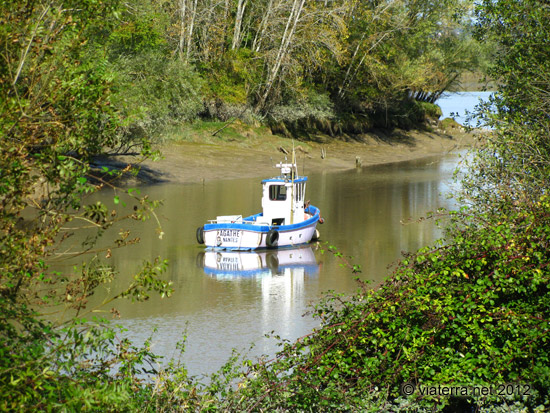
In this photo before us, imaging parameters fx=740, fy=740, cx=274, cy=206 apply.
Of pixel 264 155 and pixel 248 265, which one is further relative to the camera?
pixel 264 155

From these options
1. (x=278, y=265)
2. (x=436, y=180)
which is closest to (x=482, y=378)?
(x=278, y=265)

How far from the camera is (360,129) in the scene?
68.4 meters

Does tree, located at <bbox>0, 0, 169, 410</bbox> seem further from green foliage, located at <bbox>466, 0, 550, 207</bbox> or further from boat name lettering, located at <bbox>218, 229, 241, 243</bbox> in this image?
boat name lettering, located at <bbox>218, 229, 241, 243</bbox>

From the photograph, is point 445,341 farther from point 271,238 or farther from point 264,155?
point 264,155

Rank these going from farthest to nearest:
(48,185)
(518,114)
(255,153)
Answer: (255,153) → (518,114) → (48,185)

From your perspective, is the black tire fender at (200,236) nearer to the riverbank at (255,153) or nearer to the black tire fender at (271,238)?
the black tire fender at (271,238)

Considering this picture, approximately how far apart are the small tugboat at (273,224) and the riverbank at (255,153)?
8.69 meters

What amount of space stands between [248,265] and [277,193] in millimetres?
4841

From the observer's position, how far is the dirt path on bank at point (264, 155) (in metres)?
44.2

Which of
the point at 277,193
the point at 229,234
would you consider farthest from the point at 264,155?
the point at 229,234

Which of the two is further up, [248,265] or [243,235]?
[243,235]

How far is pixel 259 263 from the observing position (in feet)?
85.1

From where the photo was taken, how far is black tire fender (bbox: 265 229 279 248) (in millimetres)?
27469

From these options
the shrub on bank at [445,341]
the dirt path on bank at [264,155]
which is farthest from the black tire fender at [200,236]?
the shrub on bank at [445,341]
